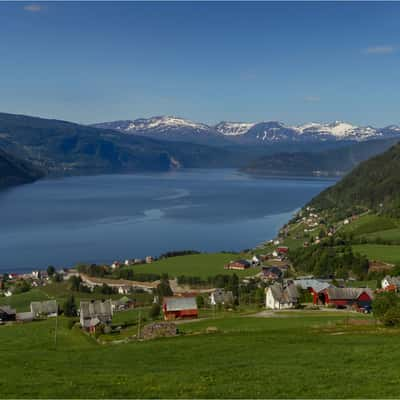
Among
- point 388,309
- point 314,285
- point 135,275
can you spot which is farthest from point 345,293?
point 135,275

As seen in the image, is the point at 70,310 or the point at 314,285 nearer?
the point at 70,310

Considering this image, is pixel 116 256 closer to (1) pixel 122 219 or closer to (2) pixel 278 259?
(2) pixel 278 259

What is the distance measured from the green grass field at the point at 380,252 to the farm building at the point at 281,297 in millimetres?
19634

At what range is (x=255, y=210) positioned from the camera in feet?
370

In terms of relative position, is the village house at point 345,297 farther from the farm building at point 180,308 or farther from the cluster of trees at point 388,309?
the cluster of trees at point 388,309

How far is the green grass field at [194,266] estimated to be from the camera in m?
53.5

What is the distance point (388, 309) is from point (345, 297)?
50.6ft

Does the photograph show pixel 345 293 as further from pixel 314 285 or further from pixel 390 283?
pixel 390 283

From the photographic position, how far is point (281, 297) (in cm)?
3506

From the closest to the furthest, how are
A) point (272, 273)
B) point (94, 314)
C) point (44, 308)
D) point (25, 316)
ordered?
point (94, 314), point (25, 316), point (44, 308), point (272, 273)

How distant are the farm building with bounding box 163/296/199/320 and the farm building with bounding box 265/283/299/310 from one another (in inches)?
196

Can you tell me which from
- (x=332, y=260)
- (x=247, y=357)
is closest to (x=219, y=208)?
(x=332, y=260)

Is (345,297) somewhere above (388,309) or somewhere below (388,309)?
below

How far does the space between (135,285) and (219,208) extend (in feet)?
216
